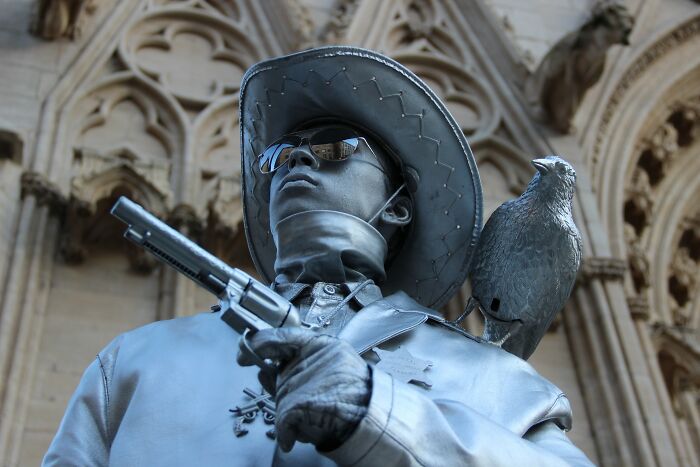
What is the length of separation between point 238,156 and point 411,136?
→ 4.68m

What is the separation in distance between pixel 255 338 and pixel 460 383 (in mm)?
665

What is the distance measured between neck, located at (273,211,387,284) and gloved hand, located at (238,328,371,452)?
2.47 ft

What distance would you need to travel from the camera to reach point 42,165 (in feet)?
24.2

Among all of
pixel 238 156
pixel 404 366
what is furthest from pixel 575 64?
pixel 404 366

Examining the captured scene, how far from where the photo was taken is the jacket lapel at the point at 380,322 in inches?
116

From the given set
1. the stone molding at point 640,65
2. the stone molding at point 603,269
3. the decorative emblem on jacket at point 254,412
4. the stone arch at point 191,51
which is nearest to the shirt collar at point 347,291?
the decorative emblem on jacket at point 254,412

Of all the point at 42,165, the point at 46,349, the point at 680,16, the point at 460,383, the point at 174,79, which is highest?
the point at 680,16

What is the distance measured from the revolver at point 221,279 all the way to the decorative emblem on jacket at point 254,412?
0.25m

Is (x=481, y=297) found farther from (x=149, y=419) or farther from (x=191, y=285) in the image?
(x=191, y=285)

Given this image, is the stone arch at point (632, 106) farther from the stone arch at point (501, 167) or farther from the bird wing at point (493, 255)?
the bird wing at point (493, 255)

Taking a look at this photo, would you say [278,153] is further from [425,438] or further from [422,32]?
[422,32]

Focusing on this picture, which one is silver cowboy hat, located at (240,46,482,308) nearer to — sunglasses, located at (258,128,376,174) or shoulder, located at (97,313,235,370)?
sunglasses, located at (258,128,376,174)

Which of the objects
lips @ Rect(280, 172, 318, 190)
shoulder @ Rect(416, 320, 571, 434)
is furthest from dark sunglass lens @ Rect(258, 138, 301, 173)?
shoulder @ Rect(416, 320, 571, 434)

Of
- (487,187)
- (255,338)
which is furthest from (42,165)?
(255,338)
